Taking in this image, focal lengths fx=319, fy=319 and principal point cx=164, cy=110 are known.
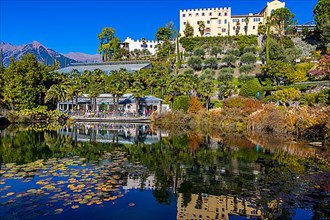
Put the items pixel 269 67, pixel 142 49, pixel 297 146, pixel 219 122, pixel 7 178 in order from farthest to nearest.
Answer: pixel 142 49
pixel 269 67
pixel 219 122
pixel 297 146
pixel 7 178

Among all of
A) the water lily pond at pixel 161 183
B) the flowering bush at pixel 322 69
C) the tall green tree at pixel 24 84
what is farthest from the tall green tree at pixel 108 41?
the water lily pond at pixel 161 183

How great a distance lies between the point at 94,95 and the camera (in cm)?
4484

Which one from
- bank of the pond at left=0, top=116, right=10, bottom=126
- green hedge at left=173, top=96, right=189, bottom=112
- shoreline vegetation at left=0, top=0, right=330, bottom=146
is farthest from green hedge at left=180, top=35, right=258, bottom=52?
bank of the pond at left=0, top=116, right=10, bottom=126

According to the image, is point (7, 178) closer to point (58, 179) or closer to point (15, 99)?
point (58, 179)

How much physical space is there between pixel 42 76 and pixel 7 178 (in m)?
38.2

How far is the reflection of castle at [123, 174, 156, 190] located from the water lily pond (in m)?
0.04

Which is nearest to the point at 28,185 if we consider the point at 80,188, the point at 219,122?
the point at 80,188

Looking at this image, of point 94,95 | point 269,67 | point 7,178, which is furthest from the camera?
point 269,67

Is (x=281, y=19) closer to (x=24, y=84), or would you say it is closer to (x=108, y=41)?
(x=108, y=41)

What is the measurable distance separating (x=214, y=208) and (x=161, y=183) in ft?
10.00

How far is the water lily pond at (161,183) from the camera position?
27.6 feet

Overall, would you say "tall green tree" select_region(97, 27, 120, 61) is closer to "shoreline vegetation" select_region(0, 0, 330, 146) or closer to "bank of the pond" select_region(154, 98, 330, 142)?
"shoreline vegetation" select_region(0, 0, 330, 146)

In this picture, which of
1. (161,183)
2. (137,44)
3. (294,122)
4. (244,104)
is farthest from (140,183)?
(137,44)

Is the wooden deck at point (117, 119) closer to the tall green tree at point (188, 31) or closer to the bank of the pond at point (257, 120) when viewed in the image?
the bank of the pond at point (257, 120)
